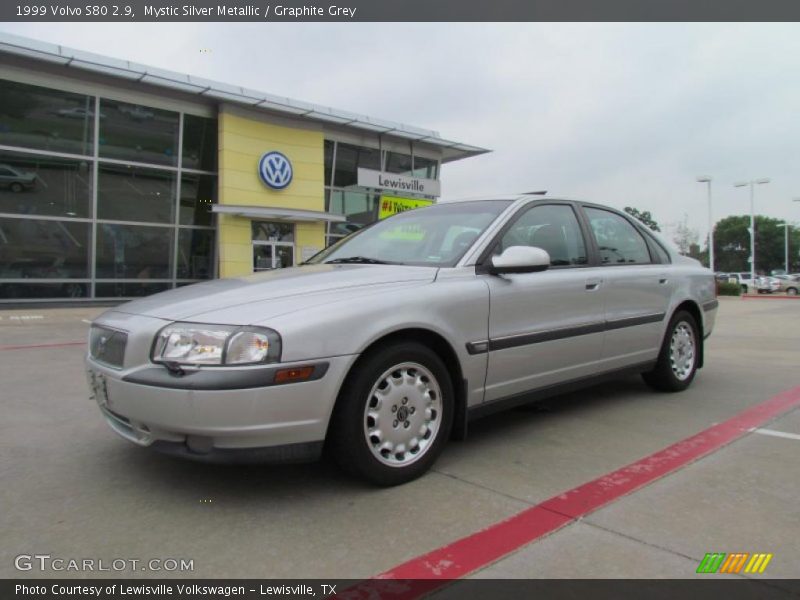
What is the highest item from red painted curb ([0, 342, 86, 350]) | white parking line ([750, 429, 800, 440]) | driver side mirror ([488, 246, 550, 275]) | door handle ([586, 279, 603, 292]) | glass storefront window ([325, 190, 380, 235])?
glass storefront window ([325, 190, 380, 235])

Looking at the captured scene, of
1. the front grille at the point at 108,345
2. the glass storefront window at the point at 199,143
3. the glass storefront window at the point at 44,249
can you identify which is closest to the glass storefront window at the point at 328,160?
the glass storefront window at the point at 199,143

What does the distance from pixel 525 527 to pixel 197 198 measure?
17.5 meters

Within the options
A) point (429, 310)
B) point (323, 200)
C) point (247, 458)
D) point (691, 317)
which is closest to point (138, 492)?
point (247, 458)

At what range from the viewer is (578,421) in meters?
4.23

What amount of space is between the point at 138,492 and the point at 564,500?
2.10 m

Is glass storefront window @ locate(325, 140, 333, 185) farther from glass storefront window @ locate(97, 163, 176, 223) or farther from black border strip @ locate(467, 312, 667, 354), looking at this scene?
black border strip @ locate(467, 312, 667, 354)

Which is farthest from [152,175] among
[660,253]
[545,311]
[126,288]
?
[545,311]

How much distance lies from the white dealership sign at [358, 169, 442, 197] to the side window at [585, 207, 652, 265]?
53.2 ft

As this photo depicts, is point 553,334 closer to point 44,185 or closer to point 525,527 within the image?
point 525,527

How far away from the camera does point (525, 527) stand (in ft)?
8.39

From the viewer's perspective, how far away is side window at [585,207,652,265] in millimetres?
4457

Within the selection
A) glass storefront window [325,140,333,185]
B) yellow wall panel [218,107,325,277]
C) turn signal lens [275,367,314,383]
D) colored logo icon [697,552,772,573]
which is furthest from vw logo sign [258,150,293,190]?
colored logo icon [697,552,772,573]

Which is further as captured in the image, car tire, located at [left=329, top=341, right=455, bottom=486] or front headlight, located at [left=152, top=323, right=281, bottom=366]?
car tire, located at [left=329, top=341, right=455, bottom=486]

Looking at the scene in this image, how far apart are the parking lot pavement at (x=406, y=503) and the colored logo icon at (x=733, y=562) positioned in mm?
36
